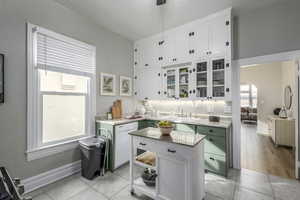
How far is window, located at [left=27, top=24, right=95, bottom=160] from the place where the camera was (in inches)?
85.5

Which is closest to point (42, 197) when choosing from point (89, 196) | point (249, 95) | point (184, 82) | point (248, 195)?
point (89, 196)

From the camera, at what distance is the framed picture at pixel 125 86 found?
3652 millimetres

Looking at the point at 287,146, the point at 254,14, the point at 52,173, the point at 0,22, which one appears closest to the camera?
the point at 0,22

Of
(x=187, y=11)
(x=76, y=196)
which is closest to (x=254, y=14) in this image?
(x=187, y=11)

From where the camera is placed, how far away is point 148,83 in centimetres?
375

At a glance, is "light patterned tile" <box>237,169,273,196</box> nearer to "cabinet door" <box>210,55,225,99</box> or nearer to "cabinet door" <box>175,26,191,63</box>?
"cabinet door" <box>210,55,225,99</box>

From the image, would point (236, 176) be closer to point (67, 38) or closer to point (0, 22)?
point (67, 38)

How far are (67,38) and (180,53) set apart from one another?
2271 millimetres

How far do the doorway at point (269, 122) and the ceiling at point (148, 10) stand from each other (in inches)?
46.7

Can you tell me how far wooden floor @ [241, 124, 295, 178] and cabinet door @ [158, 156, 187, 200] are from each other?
207 centimetres

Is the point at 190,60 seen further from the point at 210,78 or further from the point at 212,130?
the point at 212,130

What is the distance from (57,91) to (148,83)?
2040 millimetres

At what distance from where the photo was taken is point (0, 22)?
1.88 m

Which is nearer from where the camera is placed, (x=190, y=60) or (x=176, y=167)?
(x=176, y=167)
